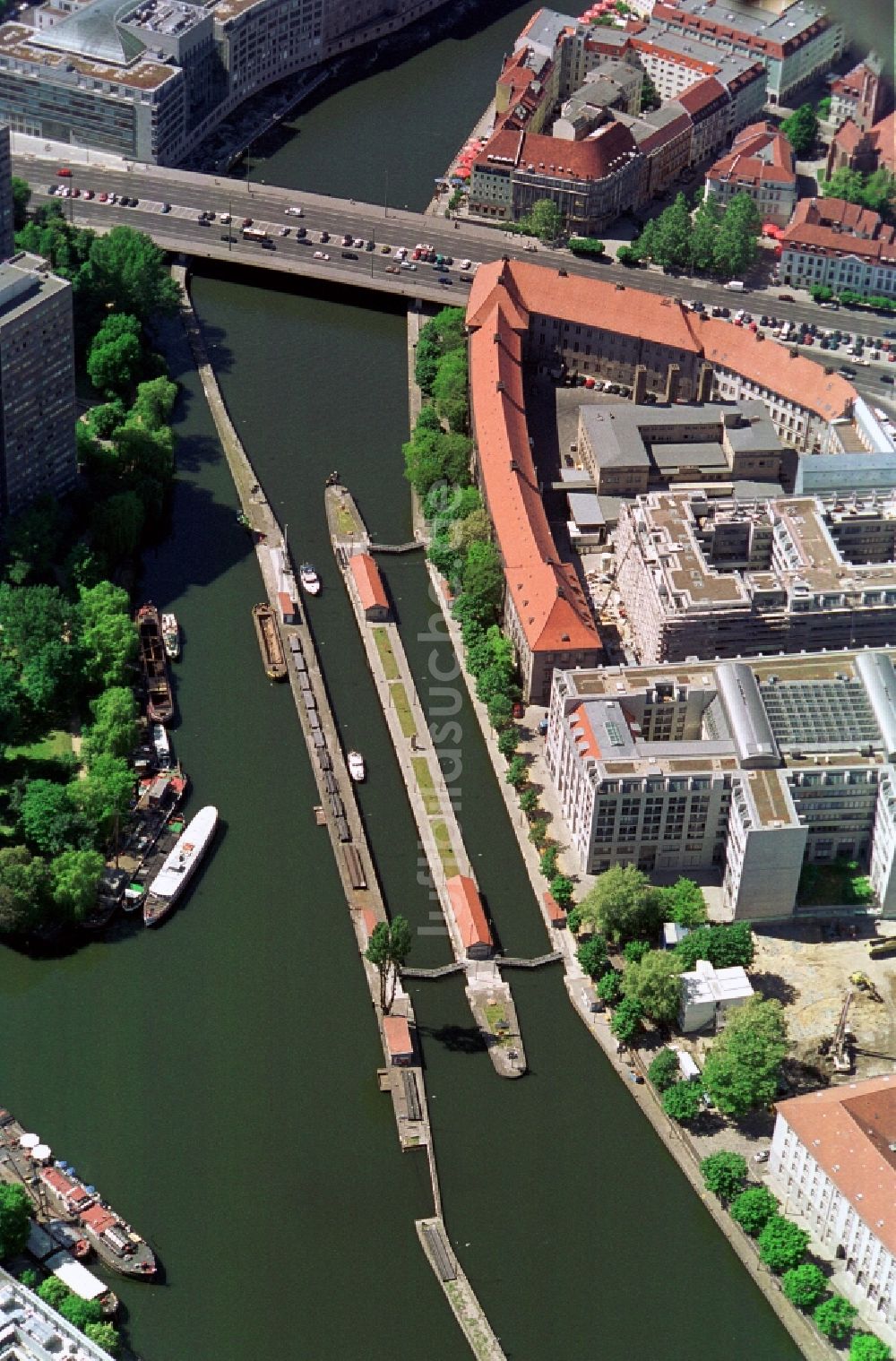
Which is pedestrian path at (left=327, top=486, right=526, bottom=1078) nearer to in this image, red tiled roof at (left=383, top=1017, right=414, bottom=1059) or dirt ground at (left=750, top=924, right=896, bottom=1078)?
red tiled roof at (left=383, top=1017, right=414, bottom=1059)

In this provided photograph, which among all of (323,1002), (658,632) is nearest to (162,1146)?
(323,1002)

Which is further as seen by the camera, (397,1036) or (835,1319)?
(397,1036)

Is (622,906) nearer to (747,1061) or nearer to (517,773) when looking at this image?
(747,1061)

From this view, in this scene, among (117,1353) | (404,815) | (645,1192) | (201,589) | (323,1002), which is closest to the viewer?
(117,1353)

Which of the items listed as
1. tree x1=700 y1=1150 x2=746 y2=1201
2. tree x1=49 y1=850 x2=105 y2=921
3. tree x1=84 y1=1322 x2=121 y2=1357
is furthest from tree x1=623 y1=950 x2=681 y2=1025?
tree x1=84 y1=1322 x2=121 y2=1357

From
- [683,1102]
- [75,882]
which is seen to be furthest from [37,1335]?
[683,1102]

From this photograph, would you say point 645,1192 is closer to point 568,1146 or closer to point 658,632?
point 568,1146
